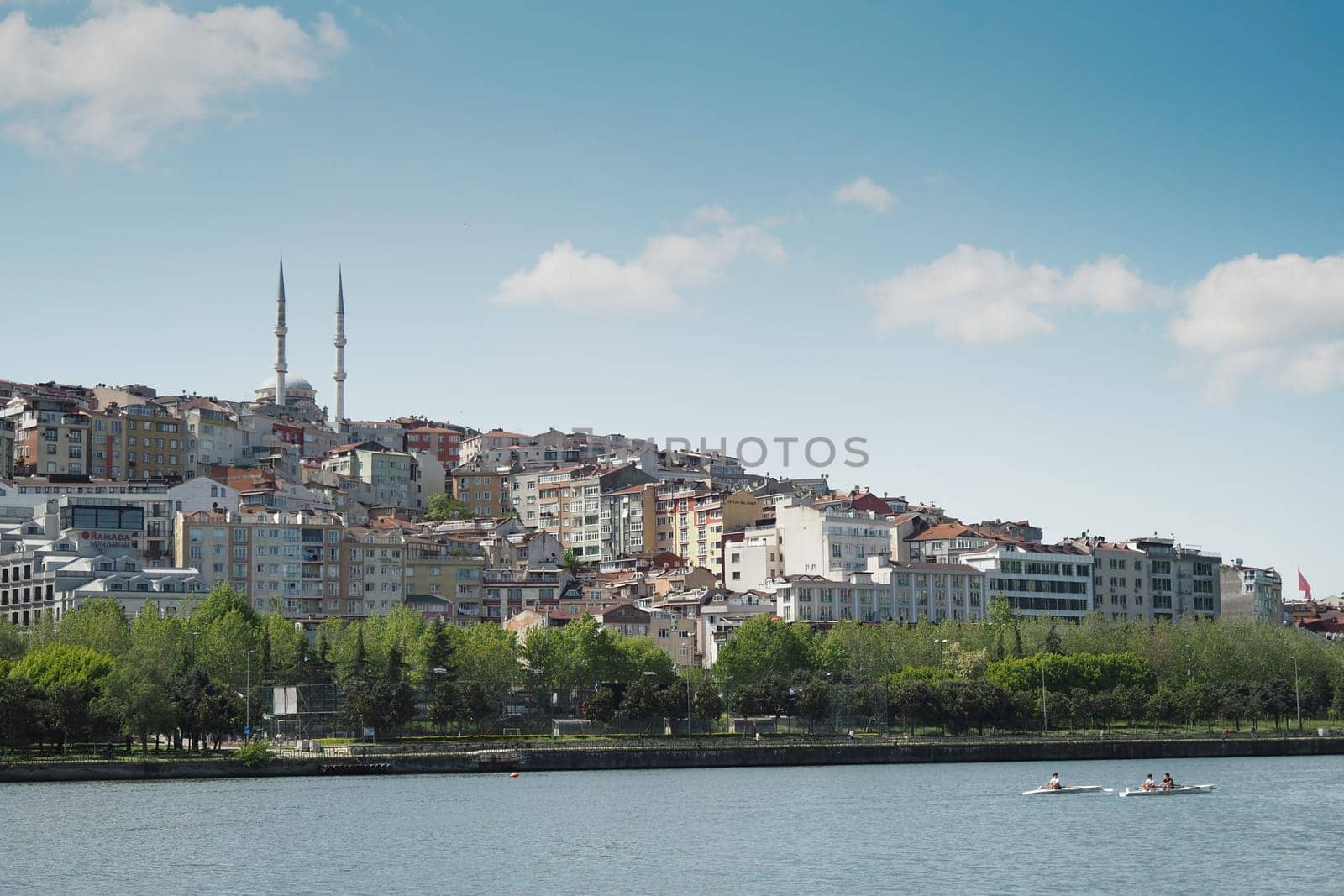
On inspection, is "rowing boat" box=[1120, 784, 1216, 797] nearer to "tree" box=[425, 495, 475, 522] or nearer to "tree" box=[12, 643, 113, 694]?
"tree" box=[12, 643, 113, 694]

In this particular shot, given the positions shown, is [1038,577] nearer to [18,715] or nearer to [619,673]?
[619,673]

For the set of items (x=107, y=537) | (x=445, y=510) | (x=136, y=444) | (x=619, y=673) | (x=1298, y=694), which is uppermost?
(x=136, y=444)

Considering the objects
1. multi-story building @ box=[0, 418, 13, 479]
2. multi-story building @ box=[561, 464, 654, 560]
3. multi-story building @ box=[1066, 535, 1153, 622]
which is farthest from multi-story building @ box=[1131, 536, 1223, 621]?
multi-story building @ box=[0, 418, 13, 479]

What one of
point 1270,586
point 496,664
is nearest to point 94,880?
point 496,664

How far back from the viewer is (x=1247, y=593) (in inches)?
6821

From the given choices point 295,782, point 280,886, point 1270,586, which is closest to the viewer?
point 280,886

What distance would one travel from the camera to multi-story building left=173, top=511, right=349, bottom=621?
13875 cm

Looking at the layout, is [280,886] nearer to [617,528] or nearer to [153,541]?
[153,541]

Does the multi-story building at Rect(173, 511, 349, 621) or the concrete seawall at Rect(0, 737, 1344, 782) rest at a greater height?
the multi-story building at Rect(173, 511, 349, 621)

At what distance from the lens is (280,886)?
55.3 m

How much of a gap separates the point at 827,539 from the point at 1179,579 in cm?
3200

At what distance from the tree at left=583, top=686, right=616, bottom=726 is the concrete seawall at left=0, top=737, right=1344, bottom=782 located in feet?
21.7

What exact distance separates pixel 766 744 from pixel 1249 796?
2729 cm

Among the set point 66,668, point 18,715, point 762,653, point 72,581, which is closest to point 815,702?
point 762,653
